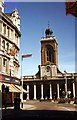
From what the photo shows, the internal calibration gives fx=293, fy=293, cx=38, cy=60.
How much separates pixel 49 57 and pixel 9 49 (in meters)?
69.2

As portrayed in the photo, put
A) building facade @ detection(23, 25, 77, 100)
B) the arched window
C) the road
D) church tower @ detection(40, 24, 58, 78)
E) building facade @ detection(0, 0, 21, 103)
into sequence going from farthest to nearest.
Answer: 1. the arched window
2. church tower @ detection(40, 24, 58, 78)
3. building facade @ detection(23, 25, 77, 100)
4. building facade @ detection(0, 0, 21, 103)
5. the road

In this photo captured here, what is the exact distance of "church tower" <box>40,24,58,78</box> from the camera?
10797cm

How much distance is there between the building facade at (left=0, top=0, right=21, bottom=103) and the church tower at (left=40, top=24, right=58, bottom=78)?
6133cm

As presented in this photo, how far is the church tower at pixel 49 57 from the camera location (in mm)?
107969

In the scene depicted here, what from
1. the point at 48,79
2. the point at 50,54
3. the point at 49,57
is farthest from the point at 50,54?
the point at 48,79

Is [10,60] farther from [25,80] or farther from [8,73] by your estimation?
[25,80]

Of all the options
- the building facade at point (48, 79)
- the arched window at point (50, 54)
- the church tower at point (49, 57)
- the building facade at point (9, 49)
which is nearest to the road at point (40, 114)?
the building facade at point (9, 49)

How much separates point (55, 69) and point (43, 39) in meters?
13.1

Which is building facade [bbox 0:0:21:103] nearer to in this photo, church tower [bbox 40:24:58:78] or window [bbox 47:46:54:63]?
church tower [bbox 40:24:58:78]

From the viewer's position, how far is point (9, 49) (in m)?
41.5

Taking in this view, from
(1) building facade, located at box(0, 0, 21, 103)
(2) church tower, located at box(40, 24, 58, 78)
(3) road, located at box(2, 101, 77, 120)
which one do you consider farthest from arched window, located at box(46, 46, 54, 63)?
(3) road, located at box(2, 101, 77, 120)

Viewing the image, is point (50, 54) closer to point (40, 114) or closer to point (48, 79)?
point (48, 79)

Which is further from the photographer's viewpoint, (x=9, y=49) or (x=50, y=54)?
(x=50, y=54)

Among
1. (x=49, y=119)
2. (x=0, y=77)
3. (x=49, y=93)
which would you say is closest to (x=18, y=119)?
(x=49, y=119)
